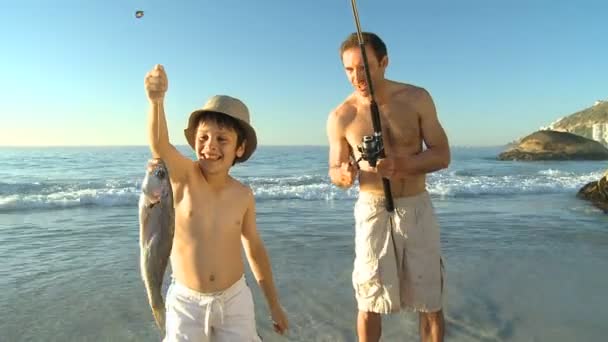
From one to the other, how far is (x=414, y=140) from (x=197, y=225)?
157 cm

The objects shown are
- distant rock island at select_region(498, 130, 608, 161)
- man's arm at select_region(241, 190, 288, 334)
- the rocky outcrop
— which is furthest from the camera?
distant rock island at select_region(498, 130, 608, 161)

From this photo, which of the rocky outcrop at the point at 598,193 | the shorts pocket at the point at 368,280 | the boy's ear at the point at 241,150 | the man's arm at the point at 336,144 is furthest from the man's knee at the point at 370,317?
the rocky outcrop at the point at 598,193

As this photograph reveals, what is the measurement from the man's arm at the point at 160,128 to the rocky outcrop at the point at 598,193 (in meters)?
10.6

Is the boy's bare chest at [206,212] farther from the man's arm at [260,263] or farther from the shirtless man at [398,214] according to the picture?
the shirtless man at [398,214]

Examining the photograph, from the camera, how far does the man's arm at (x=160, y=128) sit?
80.7 inches

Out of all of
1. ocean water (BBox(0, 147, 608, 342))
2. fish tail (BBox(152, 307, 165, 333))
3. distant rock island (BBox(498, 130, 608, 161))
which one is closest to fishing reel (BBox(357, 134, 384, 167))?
fish tail (BBox(152, 307, 165, 333))

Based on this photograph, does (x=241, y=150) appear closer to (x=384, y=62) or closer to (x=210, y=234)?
(x=210, y=234)

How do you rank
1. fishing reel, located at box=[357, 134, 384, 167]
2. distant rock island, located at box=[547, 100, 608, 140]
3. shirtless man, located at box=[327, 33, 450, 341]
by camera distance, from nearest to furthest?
fishing reel, located at box=[357, 134, 384, 167], shirtless man, located at box=[327, 33, 450, 341], distant rock island, located at box=[547, 100, 608, 140]

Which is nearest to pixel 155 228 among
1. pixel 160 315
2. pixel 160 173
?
pixel 160 173

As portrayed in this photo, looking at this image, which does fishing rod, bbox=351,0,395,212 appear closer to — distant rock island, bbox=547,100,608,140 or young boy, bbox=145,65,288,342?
young boy, bbox=145,65,288,342

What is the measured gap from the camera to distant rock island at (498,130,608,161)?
33.7 meters

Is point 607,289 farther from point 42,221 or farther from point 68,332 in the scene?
point 42,221

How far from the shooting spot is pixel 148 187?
1.93m

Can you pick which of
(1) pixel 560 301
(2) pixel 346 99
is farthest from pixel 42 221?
(1) pixel 560 301
